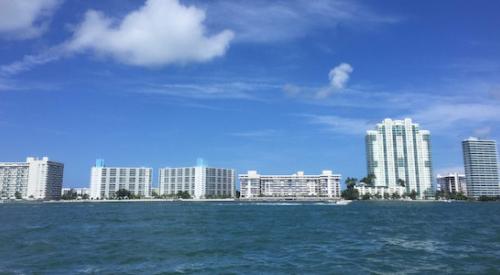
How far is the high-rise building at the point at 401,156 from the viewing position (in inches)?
7293

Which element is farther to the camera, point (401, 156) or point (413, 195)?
point (401, 156)

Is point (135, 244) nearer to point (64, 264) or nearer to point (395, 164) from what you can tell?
point (64, 264)

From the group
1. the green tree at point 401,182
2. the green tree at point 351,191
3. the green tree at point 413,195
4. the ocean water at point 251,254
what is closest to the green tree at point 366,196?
the green tree at point 351,191

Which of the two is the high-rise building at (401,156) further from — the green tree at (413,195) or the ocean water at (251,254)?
the ocean water at (251,254)

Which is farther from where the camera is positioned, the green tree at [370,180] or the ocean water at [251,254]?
the green tree at [370,180]

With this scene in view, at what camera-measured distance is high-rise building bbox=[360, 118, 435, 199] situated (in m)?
185

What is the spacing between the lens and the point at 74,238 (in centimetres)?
3152

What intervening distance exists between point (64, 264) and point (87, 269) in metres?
2.01

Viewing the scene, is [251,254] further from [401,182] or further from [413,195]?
[401,182]

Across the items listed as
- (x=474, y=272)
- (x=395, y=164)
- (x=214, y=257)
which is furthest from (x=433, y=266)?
(x=395, y=164)

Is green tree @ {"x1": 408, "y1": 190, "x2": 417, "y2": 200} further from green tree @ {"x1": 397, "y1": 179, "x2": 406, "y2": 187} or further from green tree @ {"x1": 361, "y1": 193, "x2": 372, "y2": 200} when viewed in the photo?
green tree @ {"x1": 361, "y1": 193, "x2": 372, "y2": 200}

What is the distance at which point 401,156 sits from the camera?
186750 mm

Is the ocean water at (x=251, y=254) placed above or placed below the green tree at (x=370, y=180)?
below

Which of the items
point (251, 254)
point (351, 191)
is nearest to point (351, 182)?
point (351, 191)
